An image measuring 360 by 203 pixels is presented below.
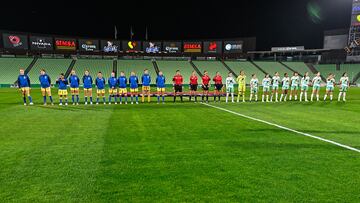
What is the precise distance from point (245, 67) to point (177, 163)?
171 feet

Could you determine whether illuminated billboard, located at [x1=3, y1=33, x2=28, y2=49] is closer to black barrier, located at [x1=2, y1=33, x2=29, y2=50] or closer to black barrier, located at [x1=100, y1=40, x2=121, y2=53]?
black barrier, located at [x1=2, y1=33, x2=29, y2=50]

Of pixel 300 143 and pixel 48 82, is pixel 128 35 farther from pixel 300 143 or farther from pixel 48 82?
pixel 300 143

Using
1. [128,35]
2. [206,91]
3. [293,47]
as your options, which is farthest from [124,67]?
[293,47]

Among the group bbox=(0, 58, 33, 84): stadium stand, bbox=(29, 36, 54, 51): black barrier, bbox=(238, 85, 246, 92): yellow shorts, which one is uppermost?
bbox=(29, 36, 54, 51): black barrier

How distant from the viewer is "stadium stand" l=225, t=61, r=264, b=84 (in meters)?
53.1

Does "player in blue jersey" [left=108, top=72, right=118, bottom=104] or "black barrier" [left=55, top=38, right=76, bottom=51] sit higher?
"black barrier" [left=55, top=38, right=76, bottom=51]

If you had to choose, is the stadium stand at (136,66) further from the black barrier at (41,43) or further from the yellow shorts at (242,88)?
the yellow shorts at (242,88)

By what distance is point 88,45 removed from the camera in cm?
4581

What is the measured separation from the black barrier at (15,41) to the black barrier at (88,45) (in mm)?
8266

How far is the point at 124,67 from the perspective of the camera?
49844 mm

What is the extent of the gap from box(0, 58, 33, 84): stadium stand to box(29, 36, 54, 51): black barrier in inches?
206

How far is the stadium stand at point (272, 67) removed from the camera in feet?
182

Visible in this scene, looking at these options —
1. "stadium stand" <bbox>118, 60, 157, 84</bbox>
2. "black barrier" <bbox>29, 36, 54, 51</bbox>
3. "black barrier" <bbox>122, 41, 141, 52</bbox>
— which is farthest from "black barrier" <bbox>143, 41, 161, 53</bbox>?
"black barrier" <bbox>29, 36, 54, 51</bbox>

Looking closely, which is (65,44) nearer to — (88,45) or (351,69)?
(88,45)
